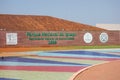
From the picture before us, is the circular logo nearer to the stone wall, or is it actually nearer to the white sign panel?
the stone wall

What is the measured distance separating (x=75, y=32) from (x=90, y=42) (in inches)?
50.5

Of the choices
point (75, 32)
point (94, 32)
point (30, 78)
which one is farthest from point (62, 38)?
point (30, 78)

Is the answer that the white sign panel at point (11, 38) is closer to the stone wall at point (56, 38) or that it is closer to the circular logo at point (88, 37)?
the stone wall at point (56, 38)

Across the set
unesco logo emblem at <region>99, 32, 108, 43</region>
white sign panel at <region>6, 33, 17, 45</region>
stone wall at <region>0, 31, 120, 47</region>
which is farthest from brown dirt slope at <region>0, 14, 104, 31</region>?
white sign panel at <region>6, 33, 17, 45</region>

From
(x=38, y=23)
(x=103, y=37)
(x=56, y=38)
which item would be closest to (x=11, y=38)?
(x=56, y=38)

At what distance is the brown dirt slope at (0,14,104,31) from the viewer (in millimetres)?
21234

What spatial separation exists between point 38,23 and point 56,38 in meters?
2.58

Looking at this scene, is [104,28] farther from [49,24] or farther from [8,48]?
[8,48]

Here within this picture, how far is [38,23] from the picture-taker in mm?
22500

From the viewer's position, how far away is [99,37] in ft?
70.3

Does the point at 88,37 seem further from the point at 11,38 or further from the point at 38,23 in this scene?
the point at 11,38

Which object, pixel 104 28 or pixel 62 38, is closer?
pixel 62 38

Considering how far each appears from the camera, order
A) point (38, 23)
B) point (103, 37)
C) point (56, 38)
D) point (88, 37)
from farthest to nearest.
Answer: point (38, 23) < point (103, 37) < point (88, 37) < point (56, 38)

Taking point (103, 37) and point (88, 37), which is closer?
point (88, 37)
